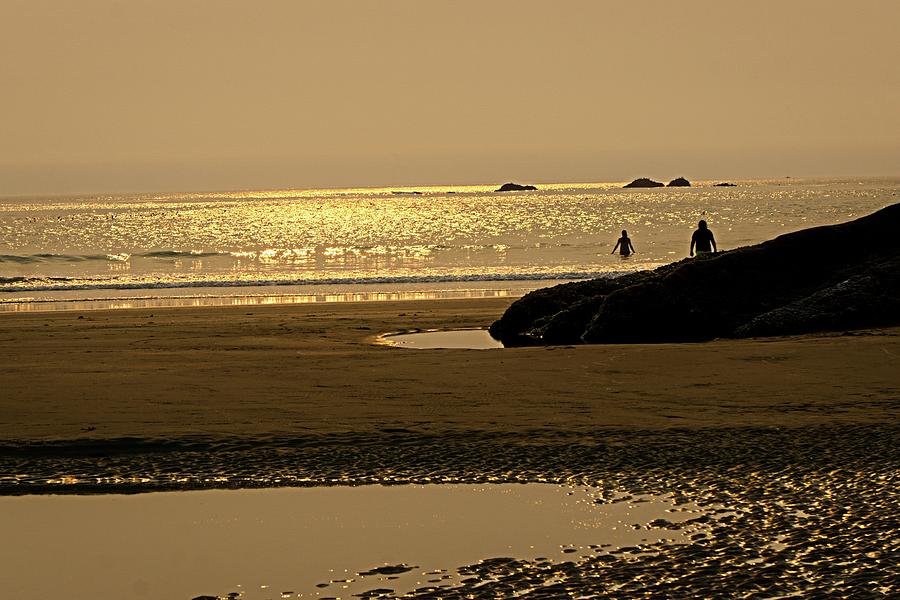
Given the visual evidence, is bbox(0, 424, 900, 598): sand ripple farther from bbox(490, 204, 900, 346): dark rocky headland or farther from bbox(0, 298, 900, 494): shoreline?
bbox(490, 204, 900, 346): dark rocky headland

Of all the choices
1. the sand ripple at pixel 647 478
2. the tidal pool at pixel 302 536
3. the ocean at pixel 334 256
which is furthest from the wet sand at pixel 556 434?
the ocean at pixel 334 256

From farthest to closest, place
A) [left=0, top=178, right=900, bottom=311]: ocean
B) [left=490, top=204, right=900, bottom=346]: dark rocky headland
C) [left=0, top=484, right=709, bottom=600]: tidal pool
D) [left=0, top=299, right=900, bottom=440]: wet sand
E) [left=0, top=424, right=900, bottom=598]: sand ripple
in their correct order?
[left=0, top=178, right=900, bottom=311]: ocean, [left=490, top=204, right=900, bottom=346]: dark rocky headland, [left=0, top=299, right=900, bottom=440]: wet sand, [left=0, top=484, right=709, bottom=600]: tidal pool, [left=0, top=424, right=900, bottom=598]: sand ripple

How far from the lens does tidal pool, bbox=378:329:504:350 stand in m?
19.0

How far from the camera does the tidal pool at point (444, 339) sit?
748 inches

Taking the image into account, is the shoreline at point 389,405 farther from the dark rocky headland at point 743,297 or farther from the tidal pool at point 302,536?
the dark rocky headland at point 743,297

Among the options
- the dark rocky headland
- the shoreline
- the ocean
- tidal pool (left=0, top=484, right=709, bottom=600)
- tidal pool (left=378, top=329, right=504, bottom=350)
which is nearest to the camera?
tidal pool (left=0, top=484, right=709, bottom=600)

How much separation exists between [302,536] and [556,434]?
3.59 meters

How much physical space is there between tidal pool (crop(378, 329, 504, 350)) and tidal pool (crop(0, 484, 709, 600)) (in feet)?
31.6

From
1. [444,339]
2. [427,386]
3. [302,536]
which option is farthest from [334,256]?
[302,536]

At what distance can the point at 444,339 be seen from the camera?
2019 cm

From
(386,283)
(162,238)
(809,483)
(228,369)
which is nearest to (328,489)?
(809,483)

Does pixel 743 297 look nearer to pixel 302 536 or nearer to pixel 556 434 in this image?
pixel 556 434

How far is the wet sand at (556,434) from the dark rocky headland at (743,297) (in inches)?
55.4

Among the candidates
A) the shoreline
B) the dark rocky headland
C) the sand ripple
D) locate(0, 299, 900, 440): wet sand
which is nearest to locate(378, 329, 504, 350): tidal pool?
the dark rocky headland
